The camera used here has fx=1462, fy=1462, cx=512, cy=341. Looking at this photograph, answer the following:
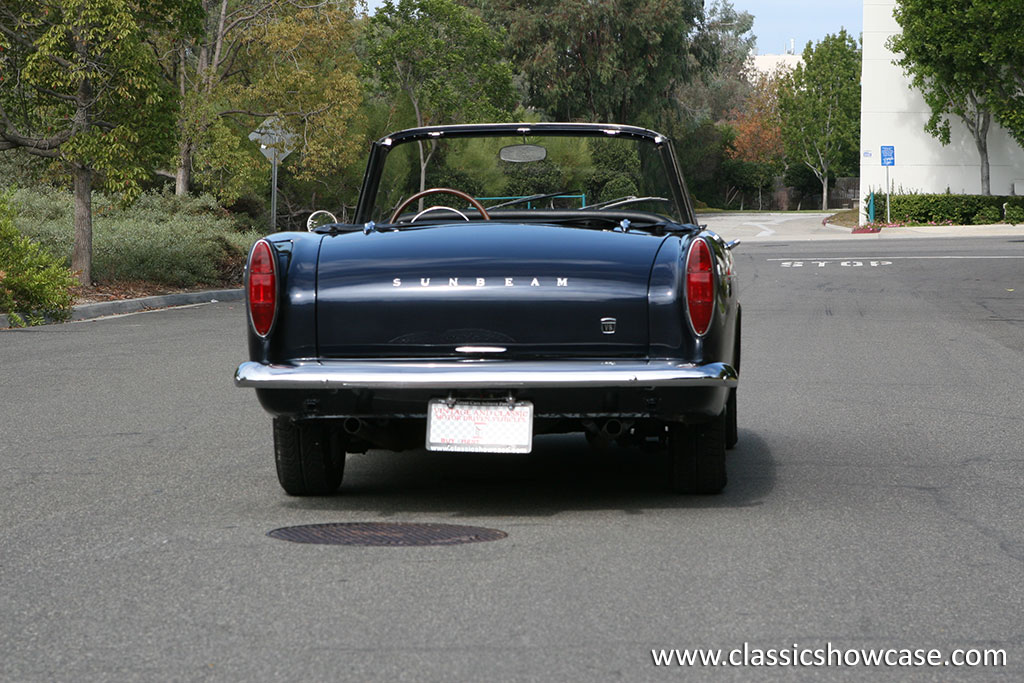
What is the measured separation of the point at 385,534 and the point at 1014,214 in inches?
1780

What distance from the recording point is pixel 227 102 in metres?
36.7

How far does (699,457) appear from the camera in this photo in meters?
6.17

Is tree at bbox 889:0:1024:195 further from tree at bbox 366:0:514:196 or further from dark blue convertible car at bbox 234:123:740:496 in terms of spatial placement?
dark blue convertible car at bbox 234:123:740:496

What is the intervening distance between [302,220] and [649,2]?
24432 mm

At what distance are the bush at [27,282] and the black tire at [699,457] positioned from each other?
11.9m

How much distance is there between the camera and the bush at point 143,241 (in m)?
23.1

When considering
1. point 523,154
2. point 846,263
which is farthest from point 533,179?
point 846,263

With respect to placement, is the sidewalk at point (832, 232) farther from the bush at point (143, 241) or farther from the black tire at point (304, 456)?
the black tire at point (304, 456)

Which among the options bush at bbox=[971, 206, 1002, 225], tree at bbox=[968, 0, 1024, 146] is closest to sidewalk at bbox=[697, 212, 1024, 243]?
bush at bbox=[971, 206, 1002, 225]

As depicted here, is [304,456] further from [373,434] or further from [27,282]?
[27,282]

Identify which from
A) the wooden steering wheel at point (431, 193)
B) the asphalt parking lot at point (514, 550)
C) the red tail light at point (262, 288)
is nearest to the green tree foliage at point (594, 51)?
the asphalt parking lot at point (514, 550)

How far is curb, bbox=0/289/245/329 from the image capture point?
18359 millimetres

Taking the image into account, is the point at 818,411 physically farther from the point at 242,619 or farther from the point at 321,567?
the point at 242,619

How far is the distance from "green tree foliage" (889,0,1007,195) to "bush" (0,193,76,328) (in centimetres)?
3704
